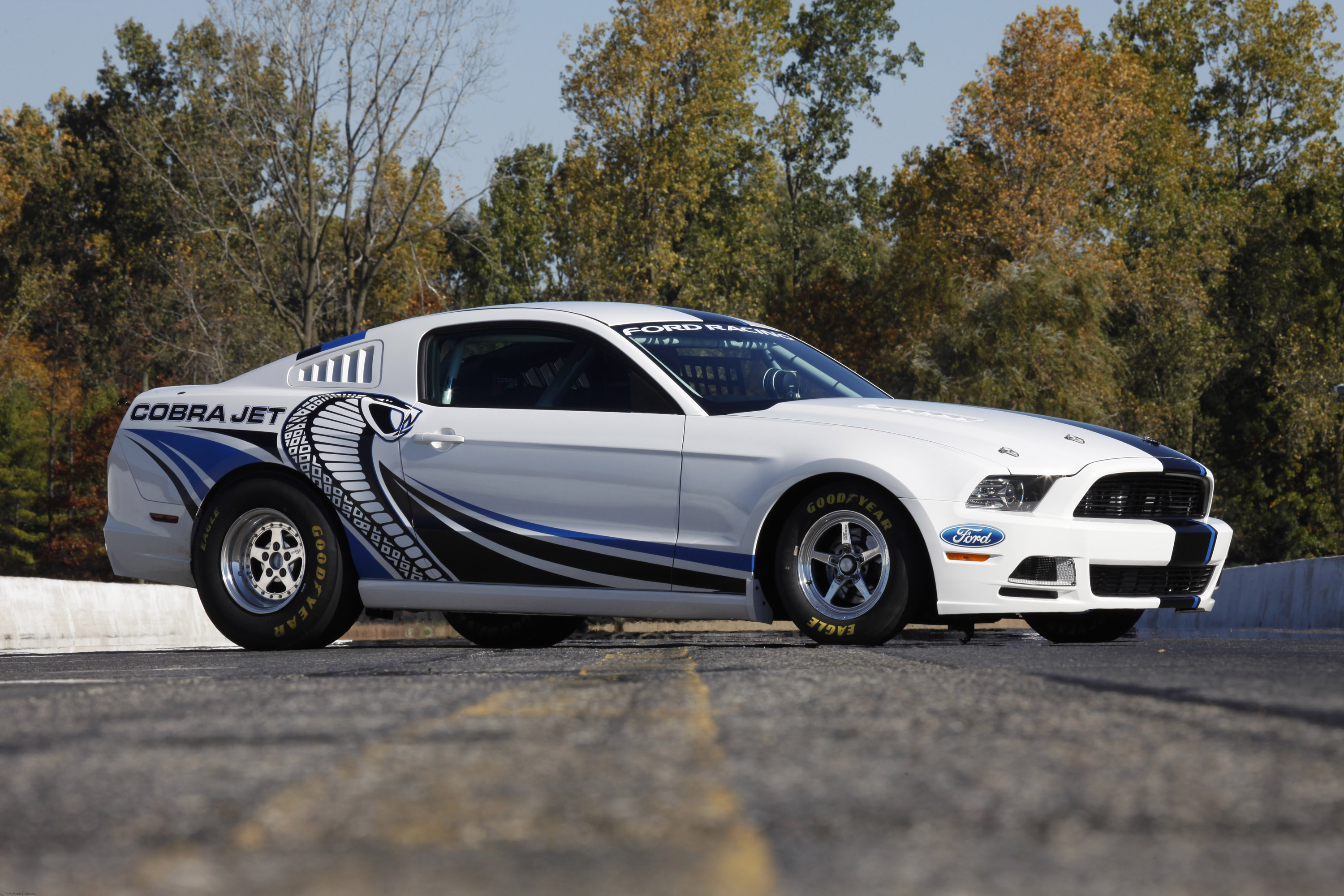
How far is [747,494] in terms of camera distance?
→ 21.3 ft

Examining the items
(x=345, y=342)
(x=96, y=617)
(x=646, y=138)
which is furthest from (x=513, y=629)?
(x=646, y=138)

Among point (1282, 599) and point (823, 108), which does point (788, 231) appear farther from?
point (1282, 599)

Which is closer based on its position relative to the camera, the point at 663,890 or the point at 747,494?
the point at 663,890

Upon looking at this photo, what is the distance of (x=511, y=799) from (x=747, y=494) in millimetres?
4387

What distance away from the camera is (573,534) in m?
6.81

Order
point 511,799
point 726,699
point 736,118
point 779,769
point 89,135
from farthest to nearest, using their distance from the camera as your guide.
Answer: point 89,135
point 736,118
point 726,699
point 779,769
point 511,799

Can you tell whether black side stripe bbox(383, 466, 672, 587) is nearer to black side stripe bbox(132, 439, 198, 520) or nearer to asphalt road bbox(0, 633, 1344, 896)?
black side stripe bbox(132, 439, 198, 520)

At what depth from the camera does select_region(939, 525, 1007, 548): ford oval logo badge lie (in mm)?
6141

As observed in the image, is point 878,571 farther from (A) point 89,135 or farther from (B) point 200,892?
(A) point 89,135

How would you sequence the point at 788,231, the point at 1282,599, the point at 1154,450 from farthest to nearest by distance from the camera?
the point at 788,231
the point at 1282,599
the point at 1154,450

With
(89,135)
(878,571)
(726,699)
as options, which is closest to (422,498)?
(878,571)

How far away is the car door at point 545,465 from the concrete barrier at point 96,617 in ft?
14.6

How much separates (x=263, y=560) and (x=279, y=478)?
42 centimetres

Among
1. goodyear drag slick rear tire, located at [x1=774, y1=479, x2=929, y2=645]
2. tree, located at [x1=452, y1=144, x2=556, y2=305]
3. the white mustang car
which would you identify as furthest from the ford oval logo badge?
tree, located at [x1=452, y1=144, x2=556, y2=305]
